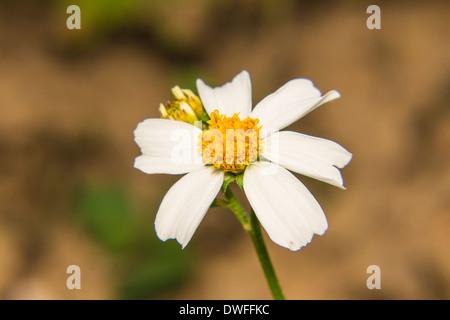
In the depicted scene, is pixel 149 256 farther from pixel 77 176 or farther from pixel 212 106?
pixel 212 106

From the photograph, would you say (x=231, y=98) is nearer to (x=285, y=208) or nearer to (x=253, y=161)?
(x=253, y=161)

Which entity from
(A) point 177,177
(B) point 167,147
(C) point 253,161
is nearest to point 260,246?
(C) point 253,161

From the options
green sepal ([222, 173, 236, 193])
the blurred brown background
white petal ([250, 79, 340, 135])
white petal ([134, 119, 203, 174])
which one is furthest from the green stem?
the blurred brown background

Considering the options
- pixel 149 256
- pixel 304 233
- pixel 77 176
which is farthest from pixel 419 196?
pixel 77 176

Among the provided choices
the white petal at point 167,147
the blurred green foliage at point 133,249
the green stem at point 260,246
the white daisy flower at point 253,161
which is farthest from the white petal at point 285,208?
the blurred green foliage at point 133,249

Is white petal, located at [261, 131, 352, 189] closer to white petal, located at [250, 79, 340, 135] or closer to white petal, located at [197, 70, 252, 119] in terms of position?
white petal, located at [250, 79, 340, 135]

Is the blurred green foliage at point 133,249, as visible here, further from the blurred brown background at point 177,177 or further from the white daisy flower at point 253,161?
the white daisy flower at point 253,161
